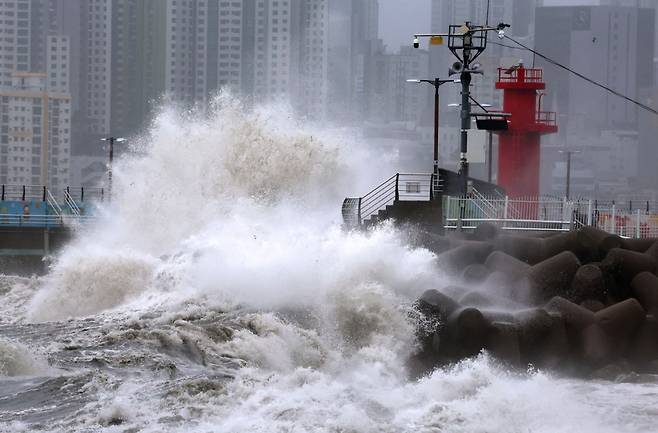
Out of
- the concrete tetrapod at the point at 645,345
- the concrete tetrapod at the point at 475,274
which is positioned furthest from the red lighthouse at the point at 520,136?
the concrete tetrapod at the point at 645,345

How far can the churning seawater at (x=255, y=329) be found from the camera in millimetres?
11609

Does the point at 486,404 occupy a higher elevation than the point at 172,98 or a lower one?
lower

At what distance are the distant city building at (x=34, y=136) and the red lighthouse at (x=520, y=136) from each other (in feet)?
126

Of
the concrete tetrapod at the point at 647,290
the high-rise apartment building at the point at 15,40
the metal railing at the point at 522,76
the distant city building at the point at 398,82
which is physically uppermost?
the high-rise apartment building at the point at 15,40

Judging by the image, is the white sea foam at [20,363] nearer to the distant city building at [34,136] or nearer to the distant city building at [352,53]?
the distant city building at [352,53]

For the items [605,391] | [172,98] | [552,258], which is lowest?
[605,391]

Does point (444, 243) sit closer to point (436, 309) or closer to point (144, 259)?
point (436, 309)

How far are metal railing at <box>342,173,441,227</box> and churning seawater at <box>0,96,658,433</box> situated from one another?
1.45 ft

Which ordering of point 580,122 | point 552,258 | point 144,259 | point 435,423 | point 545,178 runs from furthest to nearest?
1. point 580,122
2. point 545,178
3. point 144,259
4. point 552,258
5. point 435,423

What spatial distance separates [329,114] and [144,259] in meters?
40.9

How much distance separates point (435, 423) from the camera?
1159cm

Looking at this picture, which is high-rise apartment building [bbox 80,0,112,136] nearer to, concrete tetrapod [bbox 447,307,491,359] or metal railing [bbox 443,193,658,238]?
metal railing [bbox 443,193,658,238]

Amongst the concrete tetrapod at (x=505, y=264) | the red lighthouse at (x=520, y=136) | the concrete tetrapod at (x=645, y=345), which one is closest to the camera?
the concrete tetrapod at (x=645, y=345)

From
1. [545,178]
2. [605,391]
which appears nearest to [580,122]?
[545,178]
